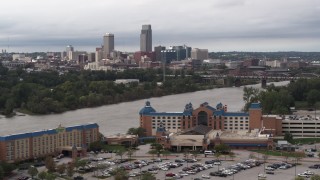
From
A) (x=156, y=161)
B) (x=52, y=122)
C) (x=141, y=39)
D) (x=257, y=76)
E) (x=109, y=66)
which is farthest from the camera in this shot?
(x=141, y=39)

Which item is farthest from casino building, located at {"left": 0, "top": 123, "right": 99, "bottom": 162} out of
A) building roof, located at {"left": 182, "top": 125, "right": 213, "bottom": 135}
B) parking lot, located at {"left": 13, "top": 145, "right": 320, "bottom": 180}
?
building roof, located at {"left": 182, "top": 125, "right": 213, "bottom": 135}

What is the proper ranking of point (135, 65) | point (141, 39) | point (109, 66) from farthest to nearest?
point (141, 39)
point (135, 65)
point (109, 66)

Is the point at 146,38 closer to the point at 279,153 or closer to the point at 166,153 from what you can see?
the point at 166,153

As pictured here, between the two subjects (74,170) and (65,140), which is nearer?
(74,170)

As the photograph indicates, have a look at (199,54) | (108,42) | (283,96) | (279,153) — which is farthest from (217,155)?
(199,54)

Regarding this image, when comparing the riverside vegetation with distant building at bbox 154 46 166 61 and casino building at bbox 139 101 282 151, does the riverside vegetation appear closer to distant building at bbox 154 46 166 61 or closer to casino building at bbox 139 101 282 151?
casino building at bbox 139 101 282 151

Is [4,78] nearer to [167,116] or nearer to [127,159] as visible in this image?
[167,116]

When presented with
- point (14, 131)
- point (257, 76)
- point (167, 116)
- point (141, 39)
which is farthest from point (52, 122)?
point (141, 39)
